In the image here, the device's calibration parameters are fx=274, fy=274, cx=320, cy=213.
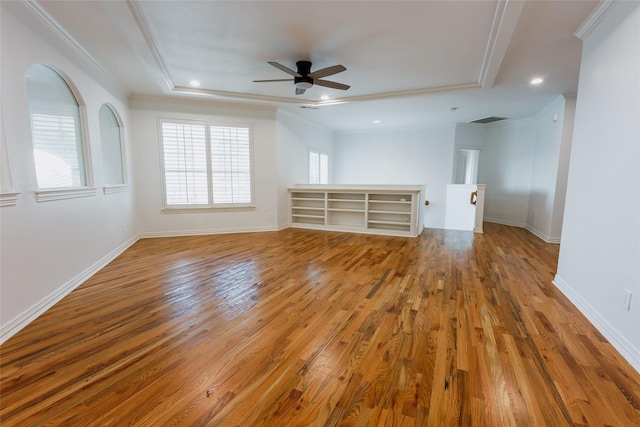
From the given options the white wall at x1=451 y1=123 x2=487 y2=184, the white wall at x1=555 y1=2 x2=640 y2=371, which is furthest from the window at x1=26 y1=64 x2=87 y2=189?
the white wall at x1=451 y1=123 x2=487 y2=184

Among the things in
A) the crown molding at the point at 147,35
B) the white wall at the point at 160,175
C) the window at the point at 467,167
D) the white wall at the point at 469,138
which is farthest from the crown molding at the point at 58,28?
the window at the point at 467,167

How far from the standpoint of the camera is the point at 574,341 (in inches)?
78.9

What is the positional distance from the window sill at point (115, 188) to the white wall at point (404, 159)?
19.2 feet

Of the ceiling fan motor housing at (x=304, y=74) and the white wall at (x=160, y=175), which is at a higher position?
the ceiling fan motor housing at (x=304, y=74)

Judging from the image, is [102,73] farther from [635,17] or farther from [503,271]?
[503,271]

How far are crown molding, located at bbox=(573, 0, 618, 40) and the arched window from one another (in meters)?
5.65

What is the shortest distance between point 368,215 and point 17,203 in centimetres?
514

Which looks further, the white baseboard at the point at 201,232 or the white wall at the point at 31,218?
the white baseboard at the point at 201,232

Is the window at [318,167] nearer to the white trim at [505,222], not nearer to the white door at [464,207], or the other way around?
the white door at [464,207]

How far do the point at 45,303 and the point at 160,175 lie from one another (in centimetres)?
324

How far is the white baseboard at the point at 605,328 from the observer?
1.76 metres

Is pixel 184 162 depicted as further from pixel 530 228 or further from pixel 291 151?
pixel 530 228

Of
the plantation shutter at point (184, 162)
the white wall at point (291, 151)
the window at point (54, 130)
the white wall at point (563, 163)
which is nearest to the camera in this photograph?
the window at point (54, 130)

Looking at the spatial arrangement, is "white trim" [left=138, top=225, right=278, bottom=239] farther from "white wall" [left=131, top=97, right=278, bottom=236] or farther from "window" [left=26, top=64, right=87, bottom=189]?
"window" [left=26, top=64, right=87, bottom=189]
